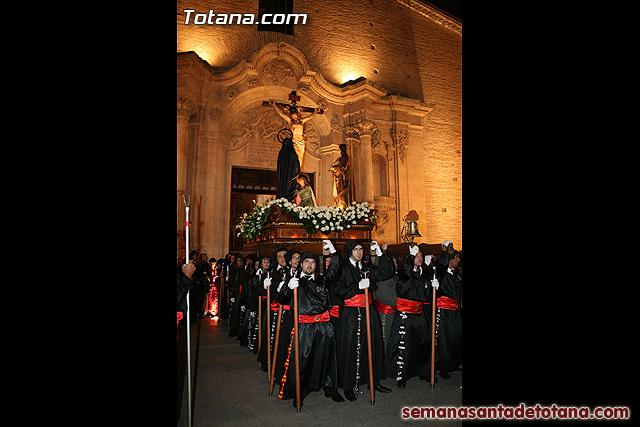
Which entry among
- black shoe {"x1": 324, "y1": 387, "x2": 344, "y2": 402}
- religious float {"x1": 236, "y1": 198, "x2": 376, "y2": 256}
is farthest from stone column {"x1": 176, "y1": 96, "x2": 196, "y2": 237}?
black shoe {"x1": 324, "y1": 387, "x2": 344, "y2": 402}

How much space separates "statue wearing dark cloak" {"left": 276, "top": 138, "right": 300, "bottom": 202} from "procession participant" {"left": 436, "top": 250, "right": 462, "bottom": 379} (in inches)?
206

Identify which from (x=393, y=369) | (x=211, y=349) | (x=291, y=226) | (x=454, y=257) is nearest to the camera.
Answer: (x=393, y=369)

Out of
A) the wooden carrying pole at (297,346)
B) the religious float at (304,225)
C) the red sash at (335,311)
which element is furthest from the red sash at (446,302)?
the religious float at (304,225)

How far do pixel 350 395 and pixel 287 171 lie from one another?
6876 millimetres

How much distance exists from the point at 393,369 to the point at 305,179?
5.99 m

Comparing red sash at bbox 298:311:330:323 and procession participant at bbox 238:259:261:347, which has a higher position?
red sash at bbox 298:311:330:323

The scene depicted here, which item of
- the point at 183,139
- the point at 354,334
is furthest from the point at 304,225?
the point at 183,139

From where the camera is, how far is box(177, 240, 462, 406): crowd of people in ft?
15.9

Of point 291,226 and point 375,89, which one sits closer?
point 291,226

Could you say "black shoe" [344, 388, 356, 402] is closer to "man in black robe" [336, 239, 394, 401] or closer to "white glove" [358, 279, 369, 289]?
"man in black robe" [336, 239, 394, 401]

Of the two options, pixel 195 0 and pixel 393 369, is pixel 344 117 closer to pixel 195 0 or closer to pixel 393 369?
pixel 195 0

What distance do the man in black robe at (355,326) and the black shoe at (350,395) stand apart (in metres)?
0.04

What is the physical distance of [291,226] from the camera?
357 inches
